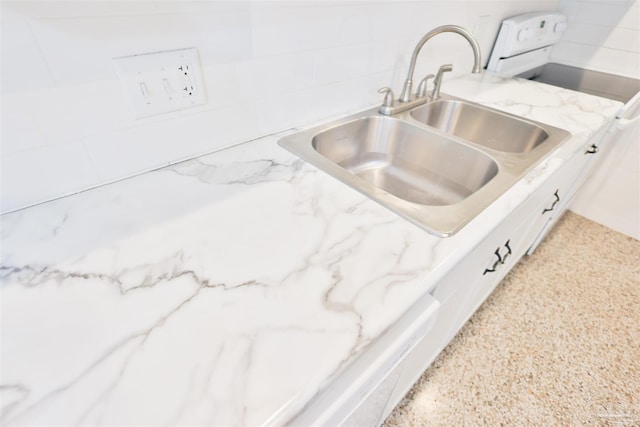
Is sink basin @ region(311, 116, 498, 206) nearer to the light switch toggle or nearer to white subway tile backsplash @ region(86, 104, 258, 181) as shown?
white subway tile backsplash @ region(86, 104, 258, 181)

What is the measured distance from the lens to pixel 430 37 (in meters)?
0.99

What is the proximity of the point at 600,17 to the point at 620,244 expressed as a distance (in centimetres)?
124

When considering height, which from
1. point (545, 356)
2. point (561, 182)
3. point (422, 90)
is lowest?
point (545, 356)

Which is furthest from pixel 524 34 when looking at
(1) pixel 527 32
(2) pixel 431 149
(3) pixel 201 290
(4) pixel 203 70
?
(3) pixel 201 290

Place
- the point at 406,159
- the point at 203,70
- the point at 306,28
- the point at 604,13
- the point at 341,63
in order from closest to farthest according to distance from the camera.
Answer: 1. the point at 203,70
2. the point at 306,28
3. the point at 341,63
4. the point at 406,159
5. the point at 604,13

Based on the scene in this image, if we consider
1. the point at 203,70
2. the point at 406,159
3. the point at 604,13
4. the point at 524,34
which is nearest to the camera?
the point at 203,70

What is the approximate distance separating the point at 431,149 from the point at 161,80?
0.76m

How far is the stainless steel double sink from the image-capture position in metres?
0.87

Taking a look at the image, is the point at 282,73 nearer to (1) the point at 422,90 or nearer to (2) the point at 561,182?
(1) the point at 422,90

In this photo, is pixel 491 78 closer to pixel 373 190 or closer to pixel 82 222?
pixel 373 190

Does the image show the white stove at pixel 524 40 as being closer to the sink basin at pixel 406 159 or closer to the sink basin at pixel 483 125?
the sink basin at pixel 483 125

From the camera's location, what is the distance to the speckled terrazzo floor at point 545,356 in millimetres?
1159

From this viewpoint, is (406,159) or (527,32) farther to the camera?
(527,32)

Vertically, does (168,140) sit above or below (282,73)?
below
